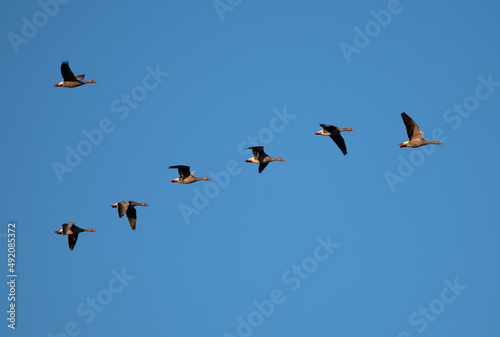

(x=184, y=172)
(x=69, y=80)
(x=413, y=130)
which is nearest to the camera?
(x=413, y=130)

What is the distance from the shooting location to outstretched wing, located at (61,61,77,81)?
3369 inches

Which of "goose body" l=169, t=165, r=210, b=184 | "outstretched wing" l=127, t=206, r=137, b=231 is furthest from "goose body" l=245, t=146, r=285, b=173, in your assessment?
"outstretched wing" l=127, t=206, r=137, b=231

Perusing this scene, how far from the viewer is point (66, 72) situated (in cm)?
8606

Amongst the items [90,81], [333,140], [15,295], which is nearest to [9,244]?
[15,295]

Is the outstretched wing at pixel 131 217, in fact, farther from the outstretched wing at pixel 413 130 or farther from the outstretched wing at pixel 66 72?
the outstretched wing at pixel 413 130

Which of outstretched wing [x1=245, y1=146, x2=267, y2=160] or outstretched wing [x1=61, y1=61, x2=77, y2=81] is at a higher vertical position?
outstretched wing [x1=61, y1=61, x2=77, y2=81]

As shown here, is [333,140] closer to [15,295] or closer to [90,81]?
[90,81]

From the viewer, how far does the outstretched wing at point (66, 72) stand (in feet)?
281

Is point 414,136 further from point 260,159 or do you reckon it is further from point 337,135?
point 260,159

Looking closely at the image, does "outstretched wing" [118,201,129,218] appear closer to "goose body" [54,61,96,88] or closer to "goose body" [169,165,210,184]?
"goose body" [169,165,210,184]

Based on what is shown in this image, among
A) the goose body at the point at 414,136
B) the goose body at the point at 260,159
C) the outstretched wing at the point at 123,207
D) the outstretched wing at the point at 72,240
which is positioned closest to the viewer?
the goose body at the point at 414,136

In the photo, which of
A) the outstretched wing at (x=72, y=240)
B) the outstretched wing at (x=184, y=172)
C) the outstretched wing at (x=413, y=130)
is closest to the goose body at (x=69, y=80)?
the outstretched wing at (x=184, y=172)

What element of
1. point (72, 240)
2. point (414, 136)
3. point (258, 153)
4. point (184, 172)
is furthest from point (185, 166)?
point (414, 136)

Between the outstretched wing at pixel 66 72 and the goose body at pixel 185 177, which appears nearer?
the outstretched wing at pixel 66 72
